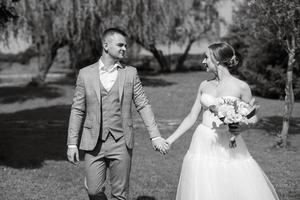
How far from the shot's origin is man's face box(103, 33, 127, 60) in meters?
5.20

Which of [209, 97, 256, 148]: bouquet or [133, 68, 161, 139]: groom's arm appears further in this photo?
[133, 68, 161, 139]: groom's arm

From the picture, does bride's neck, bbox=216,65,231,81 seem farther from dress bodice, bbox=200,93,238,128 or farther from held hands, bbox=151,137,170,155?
held hands, bbox=151,137,170,155

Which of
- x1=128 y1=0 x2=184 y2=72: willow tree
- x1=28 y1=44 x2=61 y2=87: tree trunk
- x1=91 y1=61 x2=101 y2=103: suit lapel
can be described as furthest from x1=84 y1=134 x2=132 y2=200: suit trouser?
x1=28 y1=44 x2=61 y2=87: tree trunk

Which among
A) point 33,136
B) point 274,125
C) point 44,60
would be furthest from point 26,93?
point 274,125

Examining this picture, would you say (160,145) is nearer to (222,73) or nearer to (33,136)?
(222,73)

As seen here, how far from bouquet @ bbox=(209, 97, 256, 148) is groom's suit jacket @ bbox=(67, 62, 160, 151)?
76 cm

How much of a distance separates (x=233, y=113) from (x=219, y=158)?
0.53m

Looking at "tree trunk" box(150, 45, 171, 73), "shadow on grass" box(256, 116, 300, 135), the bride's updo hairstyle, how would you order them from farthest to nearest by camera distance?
"tree trunk" box(150, 45, 171, 73)
"shadow on grass" box(256, 116, 300, 135)
the bride's updo hairstyle

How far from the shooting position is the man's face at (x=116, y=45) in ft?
17.0

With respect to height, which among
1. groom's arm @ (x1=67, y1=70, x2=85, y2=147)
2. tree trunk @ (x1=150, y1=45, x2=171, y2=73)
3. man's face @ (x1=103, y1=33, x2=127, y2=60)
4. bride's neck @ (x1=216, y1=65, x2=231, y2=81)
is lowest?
tree trunk @ (x1=150, y1=45, x2=171, y2=73)

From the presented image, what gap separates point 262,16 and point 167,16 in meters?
15.0

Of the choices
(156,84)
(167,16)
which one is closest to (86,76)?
(167,16)

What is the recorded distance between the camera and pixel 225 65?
17.6ft

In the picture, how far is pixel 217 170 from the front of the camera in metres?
5.20
